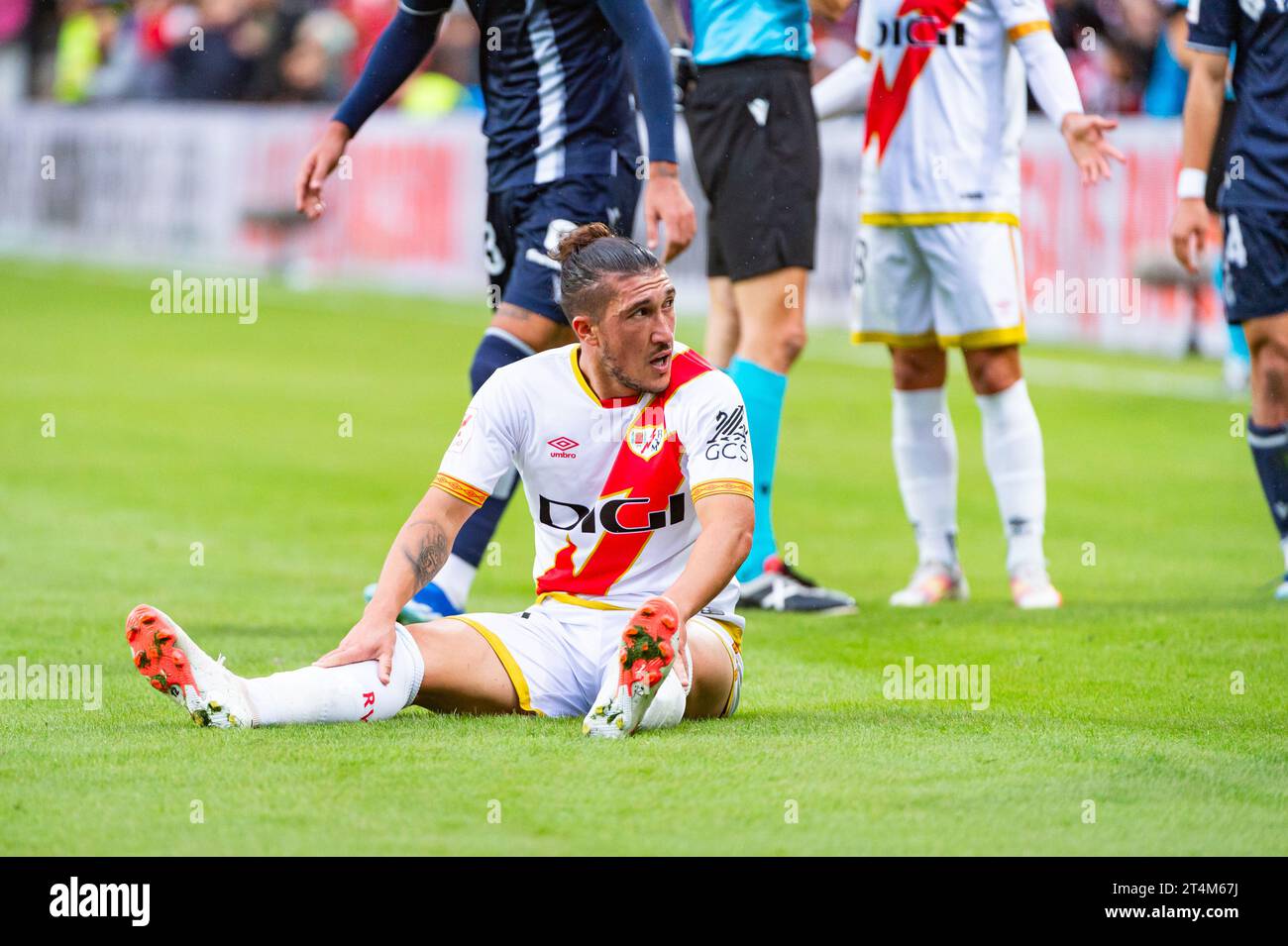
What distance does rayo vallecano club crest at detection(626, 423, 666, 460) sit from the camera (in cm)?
531

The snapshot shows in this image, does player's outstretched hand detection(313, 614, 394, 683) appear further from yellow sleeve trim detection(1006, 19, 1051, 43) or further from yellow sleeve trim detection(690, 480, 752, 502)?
yellow sleeve trim detection(1006, 19, 1051, 43)

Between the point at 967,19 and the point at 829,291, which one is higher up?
the point at 967,19

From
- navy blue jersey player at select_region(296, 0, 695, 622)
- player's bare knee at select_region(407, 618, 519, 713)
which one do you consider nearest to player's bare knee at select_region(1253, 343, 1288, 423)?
navy blue jersey player at select_region(296, 0, 695, 622)

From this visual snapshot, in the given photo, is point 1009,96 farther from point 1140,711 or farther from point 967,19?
point 1140,711

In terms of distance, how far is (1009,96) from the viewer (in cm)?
791

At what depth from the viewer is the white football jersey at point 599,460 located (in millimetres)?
5297

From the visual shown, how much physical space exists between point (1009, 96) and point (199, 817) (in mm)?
4784

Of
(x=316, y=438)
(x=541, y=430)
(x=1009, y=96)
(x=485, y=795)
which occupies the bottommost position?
(x=316, y=438)

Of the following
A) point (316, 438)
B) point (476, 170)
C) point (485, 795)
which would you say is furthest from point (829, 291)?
point (485, 795)

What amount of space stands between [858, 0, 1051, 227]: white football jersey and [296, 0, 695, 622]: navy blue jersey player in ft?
3.71

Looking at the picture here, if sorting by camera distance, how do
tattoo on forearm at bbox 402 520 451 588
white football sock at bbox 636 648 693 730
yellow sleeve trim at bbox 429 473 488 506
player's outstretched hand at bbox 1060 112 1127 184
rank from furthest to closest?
player's outstretched hand at bbox 1060 112 1127 184, yellow sleeve trim at bbox 429 473 488 506, tattoo on forearm at bbox 402 520 451 588, white football sock at bbox 636 648 693 730

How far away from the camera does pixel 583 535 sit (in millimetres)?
5414

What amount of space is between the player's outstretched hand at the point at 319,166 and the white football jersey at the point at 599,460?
1.81m

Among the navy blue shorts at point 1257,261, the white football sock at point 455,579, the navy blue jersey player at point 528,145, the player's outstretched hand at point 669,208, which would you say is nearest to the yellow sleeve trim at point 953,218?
the navy blue shorts at point 1257,261
